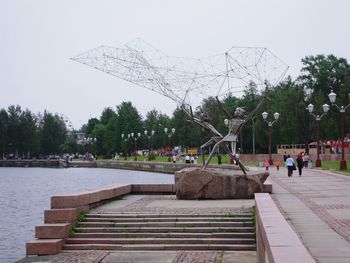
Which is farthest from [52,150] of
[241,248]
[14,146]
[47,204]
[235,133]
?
[241,248]

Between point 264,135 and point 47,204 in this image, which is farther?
point 264,135

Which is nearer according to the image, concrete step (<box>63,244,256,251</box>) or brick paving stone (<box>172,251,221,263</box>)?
brick paving stone (<box>172,251,221,263</box>)

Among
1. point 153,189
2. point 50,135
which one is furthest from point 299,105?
point 50,135

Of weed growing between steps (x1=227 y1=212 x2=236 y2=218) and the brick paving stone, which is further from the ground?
weed growing between steps (x1=227 y1=212 x2=236 y2=218)

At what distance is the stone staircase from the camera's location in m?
15.6

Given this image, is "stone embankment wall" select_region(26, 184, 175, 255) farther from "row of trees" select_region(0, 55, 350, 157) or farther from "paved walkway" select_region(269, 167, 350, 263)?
"row of trees" select_region(0, 55, 350, 157)

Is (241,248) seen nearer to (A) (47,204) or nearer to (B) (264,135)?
(A) (47,204)

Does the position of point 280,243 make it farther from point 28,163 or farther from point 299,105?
point 28,163

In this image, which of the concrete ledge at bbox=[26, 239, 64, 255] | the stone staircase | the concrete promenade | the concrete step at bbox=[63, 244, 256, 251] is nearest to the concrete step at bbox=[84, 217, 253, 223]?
the stone staircase

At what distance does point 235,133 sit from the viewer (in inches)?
1016

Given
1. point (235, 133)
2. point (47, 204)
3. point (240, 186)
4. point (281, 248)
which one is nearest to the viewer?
point (281, 248)

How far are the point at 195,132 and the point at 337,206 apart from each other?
10114cm

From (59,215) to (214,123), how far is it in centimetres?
9819

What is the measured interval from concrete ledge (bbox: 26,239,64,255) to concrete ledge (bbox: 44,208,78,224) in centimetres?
93
